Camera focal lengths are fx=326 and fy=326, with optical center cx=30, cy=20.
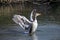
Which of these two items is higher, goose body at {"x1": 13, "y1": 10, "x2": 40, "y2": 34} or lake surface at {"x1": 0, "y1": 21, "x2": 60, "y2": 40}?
goose body at {"x1": 13, "y1": 10, "x2": 40, "y2": 34}

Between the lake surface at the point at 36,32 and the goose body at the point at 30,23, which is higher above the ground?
the goose body at the point at 30,23

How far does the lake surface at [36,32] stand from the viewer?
11.9 metres

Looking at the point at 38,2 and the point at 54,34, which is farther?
the point at 38,2

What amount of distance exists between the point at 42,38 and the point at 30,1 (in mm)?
20280

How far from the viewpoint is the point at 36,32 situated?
13.0 metres

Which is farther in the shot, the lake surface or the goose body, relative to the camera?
the goose body

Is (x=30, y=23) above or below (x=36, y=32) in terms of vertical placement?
above

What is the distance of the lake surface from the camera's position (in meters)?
11.9

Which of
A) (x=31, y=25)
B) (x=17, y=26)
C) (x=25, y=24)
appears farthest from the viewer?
(x=17, y=26)

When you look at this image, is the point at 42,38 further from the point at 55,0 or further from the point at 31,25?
the point at 55,0

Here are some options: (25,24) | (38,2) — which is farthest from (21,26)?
(38,2)

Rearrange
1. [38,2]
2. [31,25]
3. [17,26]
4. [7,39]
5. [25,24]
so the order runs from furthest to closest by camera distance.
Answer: [38,2], [17,26], [25,24], [31,25], [7,39]

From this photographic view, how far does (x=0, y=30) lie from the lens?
1373 cm

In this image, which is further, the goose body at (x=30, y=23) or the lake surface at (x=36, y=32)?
the goose body at (x=30, y=23)
